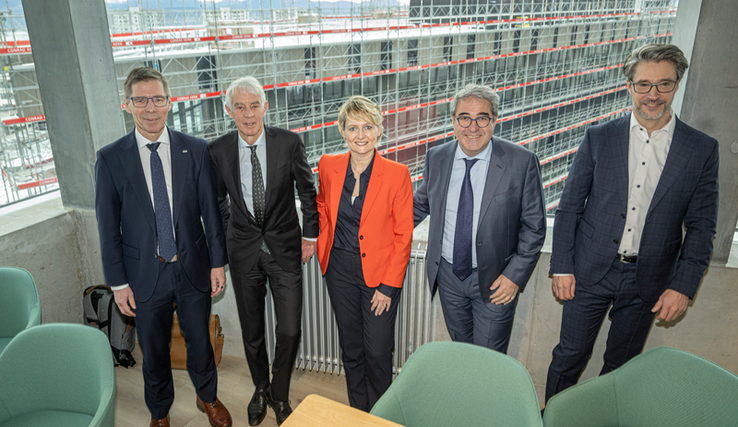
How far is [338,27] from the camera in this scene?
279cm

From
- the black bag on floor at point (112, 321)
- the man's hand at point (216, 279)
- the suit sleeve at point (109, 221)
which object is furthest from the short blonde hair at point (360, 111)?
the black bag on floor at point (112, 321)

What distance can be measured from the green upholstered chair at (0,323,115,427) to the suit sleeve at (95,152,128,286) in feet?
1.46

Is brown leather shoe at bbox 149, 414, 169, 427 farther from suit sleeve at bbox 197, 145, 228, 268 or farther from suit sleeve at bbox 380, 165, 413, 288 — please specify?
suit sleeve at bbox 380, 165, 413, 288

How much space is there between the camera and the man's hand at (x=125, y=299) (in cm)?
216

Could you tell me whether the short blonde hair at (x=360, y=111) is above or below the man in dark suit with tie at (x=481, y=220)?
above

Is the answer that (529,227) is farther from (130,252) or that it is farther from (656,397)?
(130,252)

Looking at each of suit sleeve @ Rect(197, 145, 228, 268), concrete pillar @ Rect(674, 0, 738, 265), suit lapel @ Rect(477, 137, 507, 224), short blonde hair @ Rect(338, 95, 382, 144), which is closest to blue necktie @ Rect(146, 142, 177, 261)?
suit sleeve @ Rect(197, 145, 228, 268)

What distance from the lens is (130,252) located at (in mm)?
2127

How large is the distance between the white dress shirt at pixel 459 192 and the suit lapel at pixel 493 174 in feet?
0.09

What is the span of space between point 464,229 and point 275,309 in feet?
3.62

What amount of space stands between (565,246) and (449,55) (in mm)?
1295

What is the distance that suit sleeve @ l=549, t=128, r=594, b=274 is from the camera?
1.99 metres

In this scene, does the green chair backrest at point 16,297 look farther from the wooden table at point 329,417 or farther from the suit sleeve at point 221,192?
the wooden table at point 329,417

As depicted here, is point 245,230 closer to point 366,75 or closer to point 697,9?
point 366,75
